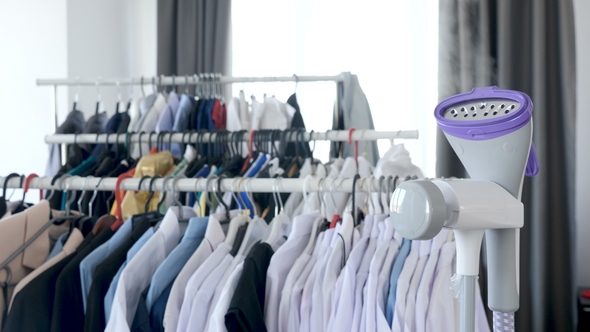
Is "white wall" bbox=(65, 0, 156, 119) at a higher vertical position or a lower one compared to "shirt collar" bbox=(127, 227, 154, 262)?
higher

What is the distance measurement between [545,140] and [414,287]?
1602 millimetres

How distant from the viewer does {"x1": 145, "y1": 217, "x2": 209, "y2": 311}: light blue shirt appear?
3.09ft

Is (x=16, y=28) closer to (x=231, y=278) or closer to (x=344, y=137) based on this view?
(x=344, y=137)

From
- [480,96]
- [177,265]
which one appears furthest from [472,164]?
[177,265]

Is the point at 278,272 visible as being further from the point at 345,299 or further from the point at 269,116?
the point at 269,116

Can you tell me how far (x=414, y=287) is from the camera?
0.88 m

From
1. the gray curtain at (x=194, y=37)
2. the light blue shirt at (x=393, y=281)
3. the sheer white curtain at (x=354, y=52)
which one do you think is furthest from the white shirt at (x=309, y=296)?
the gray curtain at (x=194, y=37)

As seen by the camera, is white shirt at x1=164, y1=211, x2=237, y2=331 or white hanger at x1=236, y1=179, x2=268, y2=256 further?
white hanger at x1=236, y1=179, x2=268, y2=256

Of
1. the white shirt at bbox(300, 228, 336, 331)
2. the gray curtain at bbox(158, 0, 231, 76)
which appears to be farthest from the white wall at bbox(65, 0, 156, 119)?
the white shirt at bbox(300, 228, 336, 331)

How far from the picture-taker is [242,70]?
296 centimetres

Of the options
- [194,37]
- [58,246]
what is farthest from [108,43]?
[58,246]

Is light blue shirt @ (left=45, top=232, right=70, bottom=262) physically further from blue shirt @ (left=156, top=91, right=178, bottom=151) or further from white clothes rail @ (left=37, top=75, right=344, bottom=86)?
white clothes rail @ (left=37, top=75, right=344, bottom=86)

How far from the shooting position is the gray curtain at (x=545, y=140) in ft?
7.21

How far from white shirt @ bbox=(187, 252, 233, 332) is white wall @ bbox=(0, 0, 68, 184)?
1.90 m
